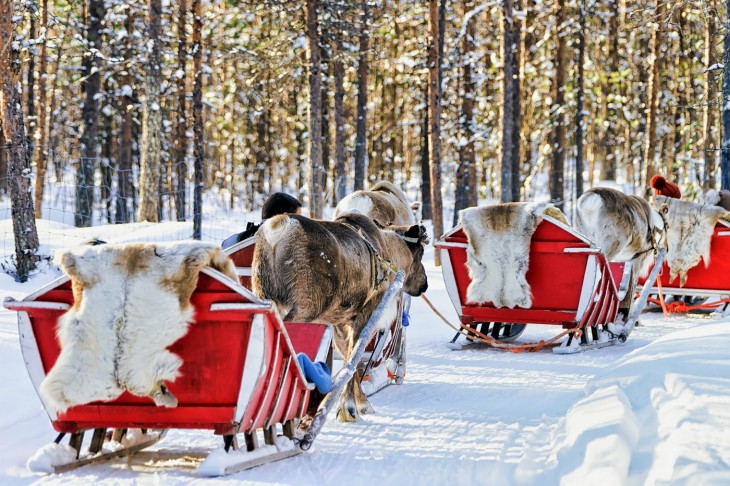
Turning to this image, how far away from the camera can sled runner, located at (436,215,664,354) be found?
1060 centimetres

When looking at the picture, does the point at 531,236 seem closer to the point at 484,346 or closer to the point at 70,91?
the point at 484,346

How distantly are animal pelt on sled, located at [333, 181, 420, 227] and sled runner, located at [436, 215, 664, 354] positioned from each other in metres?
1.04

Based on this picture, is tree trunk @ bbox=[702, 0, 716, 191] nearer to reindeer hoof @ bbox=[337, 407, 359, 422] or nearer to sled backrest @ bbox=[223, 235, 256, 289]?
sled backrest @ bbox=[223, 235, 256, 289]

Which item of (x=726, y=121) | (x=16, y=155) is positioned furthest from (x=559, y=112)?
(x=16, y=155)

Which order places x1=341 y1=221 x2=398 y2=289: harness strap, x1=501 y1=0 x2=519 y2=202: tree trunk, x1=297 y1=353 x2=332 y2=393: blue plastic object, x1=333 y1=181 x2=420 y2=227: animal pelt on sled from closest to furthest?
x1=297 y1=353 x2=332 y2=393: blue plastic object, x1=341 y1=221 x2=398 y2=289: harness strap, x1=333 y1=181 x2=420 y2=227: animal pelt on sled, x1=501 y1=0 x2=519 y2=202: tree trunk

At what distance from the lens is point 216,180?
161ft

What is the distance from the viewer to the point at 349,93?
138 feet

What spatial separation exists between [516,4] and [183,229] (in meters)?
16.4

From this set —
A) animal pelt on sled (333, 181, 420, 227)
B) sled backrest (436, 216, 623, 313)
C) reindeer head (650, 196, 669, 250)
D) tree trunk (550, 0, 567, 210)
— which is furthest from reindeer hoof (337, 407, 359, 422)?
tree trunk (550, 0, 567, 210)

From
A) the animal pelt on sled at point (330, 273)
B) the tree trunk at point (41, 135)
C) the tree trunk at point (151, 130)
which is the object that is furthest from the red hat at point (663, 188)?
the tree trunk at point (41, 135)

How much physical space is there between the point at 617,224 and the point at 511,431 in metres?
6.89

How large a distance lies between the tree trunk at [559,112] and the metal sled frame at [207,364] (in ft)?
82.8

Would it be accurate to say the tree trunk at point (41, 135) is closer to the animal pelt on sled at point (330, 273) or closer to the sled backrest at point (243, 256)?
the sled backrest at point (243, 256)

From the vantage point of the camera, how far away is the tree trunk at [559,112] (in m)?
30.5
